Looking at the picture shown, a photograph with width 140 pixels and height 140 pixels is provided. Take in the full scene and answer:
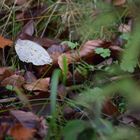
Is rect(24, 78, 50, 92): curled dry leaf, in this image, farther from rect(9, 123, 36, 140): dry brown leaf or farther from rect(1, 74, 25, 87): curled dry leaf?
rect(9, 123, 36, 140): dry brown leaf

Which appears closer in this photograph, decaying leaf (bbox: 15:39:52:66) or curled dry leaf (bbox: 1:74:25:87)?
curled dry leaf (bbox: 1:74:25:87)

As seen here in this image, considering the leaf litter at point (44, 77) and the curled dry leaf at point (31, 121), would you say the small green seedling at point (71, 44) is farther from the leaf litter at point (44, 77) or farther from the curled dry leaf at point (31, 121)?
the curled dry leaf at point (31, 121)

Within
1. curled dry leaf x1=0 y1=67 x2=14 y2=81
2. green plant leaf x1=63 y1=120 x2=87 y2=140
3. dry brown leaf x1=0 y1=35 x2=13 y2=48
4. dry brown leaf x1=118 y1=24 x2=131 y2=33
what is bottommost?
curled dry leaf x1=0 y1=67 x2=14 y2=81

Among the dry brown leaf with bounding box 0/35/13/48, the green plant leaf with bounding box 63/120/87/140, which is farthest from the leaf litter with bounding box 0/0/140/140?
the green plant leaf with bounding box 63/120/87/140

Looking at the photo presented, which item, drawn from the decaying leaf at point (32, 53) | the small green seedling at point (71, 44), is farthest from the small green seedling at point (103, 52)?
the decaying leaf at point (32, 53)

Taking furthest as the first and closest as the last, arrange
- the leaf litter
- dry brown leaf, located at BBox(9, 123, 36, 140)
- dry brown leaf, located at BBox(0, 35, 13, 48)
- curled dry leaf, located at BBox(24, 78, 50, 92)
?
1. dry brown leaf, located at BBox(0, 35, 13, 48)
2. curled dry leaf, located at BBox(24, 78, 50, 92)
3. the leaf litter
4. dry brown leaf, located at BBox(9, 123, 36, 140)

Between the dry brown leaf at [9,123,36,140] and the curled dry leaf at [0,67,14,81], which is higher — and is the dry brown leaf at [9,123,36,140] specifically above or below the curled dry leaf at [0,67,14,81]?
below

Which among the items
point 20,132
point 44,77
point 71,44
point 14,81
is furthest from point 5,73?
point 20,132

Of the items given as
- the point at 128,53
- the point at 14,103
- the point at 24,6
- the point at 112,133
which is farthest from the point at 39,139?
the point at 24,6

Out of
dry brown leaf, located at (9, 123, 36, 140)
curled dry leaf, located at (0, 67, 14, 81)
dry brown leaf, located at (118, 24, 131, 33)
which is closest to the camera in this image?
dry brown leaf, located at (9, 123, 36, 140)
